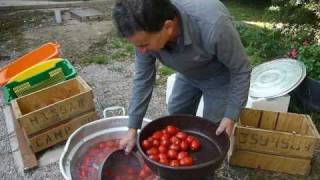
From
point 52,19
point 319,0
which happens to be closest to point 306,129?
point 319,0

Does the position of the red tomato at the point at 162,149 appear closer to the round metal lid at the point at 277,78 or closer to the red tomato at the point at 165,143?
the red tomato at the point at 165,143

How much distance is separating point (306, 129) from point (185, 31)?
1.72 meters

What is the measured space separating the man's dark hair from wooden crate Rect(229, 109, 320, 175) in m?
1.54

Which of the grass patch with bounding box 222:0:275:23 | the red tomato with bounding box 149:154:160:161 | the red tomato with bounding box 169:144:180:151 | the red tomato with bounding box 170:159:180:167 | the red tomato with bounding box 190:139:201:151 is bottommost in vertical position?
the grass patch with bounding box 222:0:275:23

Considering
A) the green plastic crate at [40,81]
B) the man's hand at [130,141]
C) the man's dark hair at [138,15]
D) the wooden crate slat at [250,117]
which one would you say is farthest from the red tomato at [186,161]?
the green plastic crate at [40,81]

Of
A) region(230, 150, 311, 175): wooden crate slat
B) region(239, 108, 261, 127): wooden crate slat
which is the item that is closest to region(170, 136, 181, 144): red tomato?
region(230, 150, 311, 175): wooden crate slat

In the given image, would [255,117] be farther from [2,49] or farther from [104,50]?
[2,49]

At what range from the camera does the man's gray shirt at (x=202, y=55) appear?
199cm

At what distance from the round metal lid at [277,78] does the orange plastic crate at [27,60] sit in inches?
86.3

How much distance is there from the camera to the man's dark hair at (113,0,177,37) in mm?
1727

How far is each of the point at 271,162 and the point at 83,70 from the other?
292cm

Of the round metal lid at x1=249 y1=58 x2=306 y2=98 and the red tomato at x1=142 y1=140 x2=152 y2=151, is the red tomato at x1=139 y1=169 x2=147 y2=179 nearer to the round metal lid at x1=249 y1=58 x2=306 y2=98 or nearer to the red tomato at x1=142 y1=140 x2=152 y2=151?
the red tomato at x1=142 y1=140 x2=152 y2=151

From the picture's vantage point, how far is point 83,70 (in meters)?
5.12

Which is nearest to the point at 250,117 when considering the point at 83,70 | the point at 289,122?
the point at 289,122
